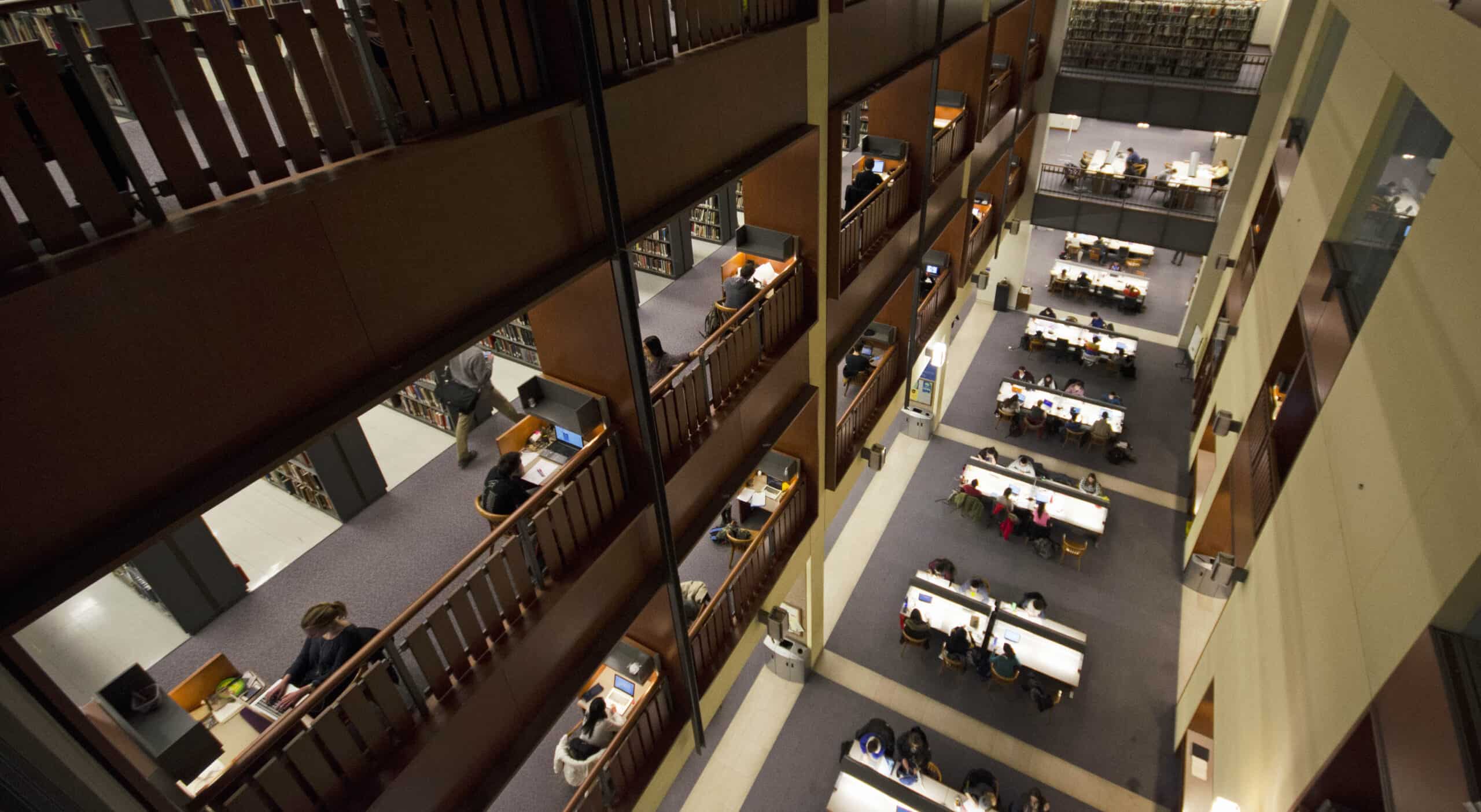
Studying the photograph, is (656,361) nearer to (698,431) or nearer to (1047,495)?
(698,431)

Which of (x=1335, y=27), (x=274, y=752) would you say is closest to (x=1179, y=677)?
(x=1335, y=27)

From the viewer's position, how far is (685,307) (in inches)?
631

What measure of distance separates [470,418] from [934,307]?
7.76 metres

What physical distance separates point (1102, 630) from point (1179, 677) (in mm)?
1151

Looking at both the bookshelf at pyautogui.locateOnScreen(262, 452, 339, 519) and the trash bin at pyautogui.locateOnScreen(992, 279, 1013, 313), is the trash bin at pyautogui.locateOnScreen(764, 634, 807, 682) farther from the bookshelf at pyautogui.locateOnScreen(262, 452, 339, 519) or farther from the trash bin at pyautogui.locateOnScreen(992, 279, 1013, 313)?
the trash bin at pyautogui.locateOnScreen(992, 279, 1013, 313)

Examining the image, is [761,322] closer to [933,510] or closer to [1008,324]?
[933,510]

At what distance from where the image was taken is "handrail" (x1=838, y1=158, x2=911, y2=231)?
25.5ft

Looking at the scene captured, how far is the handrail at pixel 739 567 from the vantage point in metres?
6.90

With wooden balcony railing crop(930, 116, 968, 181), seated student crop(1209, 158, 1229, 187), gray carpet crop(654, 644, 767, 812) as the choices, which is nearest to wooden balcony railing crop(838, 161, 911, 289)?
wooden balcony railing crop(930, 116, 968, 181)

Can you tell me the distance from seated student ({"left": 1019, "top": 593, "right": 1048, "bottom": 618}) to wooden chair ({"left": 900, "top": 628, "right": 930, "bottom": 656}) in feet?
5.39

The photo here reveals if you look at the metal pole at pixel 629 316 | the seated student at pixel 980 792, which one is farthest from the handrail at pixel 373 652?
the seated student at pixel 980 792

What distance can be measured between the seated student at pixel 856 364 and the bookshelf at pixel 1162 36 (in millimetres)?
8980

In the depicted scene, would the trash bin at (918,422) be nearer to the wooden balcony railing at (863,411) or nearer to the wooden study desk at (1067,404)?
the wooden study desk at (1067,404)

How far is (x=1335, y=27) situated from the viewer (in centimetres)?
1077
